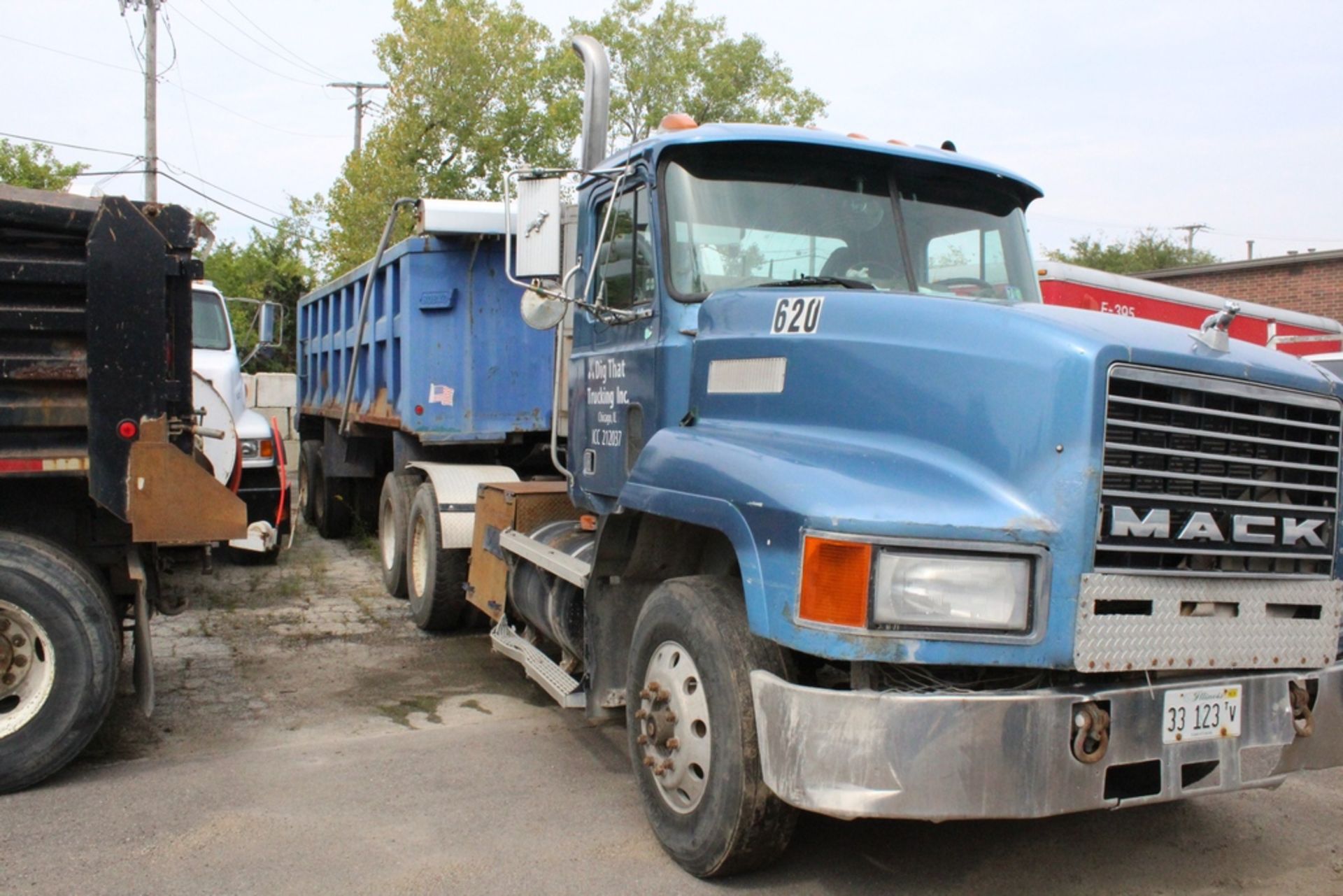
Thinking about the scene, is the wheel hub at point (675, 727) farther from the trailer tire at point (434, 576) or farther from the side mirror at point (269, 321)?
the side mirror at point (269, 321)

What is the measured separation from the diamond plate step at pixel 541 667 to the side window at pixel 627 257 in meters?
1.66

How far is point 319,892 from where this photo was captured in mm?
3701

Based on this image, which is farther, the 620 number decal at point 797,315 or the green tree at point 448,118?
the green tree at point 448,118

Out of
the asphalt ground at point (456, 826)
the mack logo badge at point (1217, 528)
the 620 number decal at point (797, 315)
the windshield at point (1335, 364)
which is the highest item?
the windshield at point (1335, 364)

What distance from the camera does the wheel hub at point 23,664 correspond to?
4.58m

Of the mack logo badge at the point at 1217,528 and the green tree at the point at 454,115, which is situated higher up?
the green tree at the point at 454,115

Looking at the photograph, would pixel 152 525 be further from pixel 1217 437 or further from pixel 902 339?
pixel 1217 437

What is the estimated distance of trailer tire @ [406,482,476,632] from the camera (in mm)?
7453

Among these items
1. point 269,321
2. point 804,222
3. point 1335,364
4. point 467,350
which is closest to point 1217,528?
point 804,222

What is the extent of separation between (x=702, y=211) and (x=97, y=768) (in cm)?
348

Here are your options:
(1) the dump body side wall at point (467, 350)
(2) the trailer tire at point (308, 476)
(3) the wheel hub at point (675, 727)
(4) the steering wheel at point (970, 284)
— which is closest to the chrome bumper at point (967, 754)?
(3) the wheel hub at point (675, 727)

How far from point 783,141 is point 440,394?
416cm

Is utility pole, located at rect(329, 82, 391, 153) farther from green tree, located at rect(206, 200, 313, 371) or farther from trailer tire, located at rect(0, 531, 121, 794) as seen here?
trailer tire, located at rect(0, 531, 121, 794)

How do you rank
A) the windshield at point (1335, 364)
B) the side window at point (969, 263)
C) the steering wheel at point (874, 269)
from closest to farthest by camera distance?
the steering wheel at point (874, 269) → the side window at point (969, 263) → the windshield at point (1335, 364)
